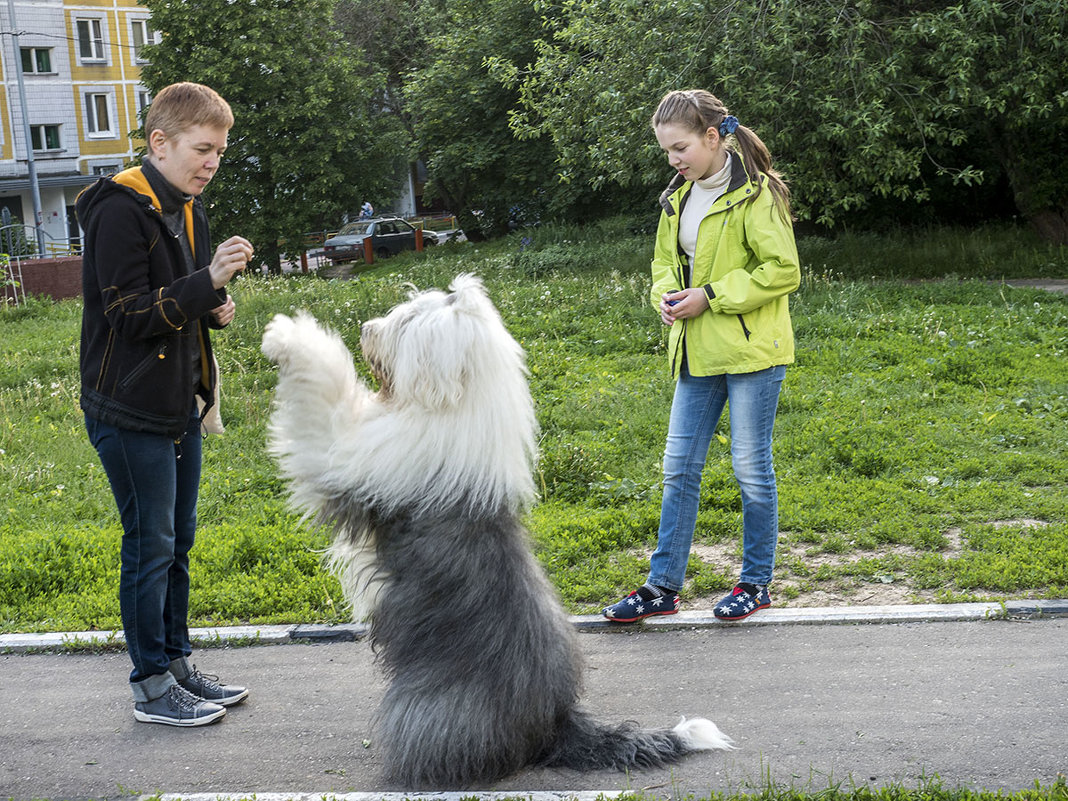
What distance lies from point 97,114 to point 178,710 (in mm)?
49806

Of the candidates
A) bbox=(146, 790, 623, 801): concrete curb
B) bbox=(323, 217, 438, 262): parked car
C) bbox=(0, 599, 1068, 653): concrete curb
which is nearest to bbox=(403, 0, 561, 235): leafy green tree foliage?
bbox=(323, 217, 438, 262): parked car

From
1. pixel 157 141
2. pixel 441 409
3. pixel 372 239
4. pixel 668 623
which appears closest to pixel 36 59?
pixel 372 239

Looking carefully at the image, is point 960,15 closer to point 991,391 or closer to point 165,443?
point 991,391

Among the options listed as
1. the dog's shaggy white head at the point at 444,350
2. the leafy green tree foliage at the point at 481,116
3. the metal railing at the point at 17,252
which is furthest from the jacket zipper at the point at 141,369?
the leafy green tree foliage at the point at 481,116

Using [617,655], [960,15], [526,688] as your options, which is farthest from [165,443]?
[960,15]

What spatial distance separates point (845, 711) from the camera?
396 cm

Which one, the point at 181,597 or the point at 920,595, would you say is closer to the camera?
the point at 181,597

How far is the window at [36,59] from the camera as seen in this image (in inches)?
1802

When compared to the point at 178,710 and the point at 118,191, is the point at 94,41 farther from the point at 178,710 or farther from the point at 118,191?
the point at 178,710

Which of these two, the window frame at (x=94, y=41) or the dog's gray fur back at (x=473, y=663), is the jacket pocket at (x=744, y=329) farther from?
the window frame at (x=94, y=41)

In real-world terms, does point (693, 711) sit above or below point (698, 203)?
below

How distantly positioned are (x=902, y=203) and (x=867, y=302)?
354 inches

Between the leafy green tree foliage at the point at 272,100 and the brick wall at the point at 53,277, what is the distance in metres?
8.58

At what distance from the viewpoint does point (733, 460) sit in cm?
487
